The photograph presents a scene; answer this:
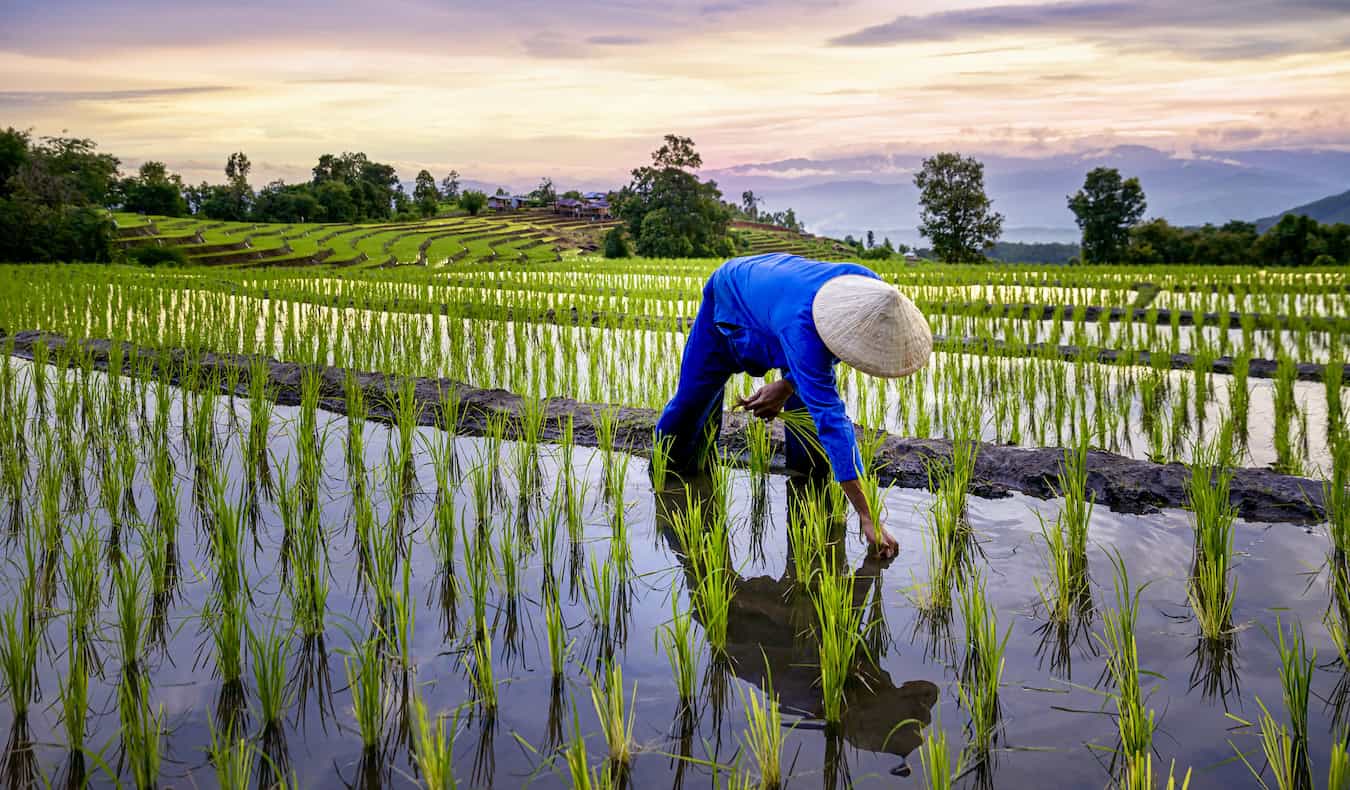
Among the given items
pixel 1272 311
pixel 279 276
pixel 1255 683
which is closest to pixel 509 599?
pixel 1255 683

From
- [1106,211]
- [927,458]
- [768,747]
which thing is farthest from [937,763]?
[1106,211]

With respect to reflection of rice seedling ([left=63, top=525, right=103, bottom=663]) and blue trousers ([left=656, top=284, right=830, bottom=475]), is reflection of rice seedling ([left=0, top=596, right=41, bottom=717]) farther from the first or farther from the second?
blue trousers ([left=656, top=284, right=830, bottom=475])

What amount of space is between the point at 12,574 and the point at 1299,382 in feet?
22.7

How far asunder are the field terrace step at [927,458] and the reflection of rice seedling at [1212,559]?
1.02 ft

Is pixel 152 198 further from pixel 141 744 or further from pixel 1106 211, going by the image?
pixel 141 744

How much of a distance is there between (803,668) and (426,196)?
47.9 m

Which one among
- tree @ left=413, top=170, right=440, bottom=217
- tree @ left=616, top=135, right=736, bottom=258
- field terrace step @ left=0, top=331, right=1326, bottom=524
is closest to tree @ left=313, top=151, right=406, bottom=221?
tree @ left=413, top=170, right=440, bottom=217

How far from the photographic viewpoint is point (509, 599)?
9.00 feet

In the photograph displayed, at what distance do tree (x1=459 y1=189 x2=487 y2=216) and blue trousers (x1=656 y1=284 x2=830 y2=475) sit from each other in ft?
Answer: 141

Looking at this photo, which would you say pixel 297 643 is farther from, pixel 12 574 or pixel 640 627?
pixel 12 574

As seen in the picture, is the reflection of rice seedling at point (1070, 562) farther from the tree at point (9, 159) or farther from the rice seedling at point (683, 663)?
the tree at point (9, 159)

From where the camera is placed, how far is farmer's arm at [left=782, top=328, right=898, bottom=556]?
9.11 ft

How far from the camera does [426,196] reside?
47.4m

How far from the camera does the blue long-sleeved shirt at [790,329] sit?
2791 millimetres
